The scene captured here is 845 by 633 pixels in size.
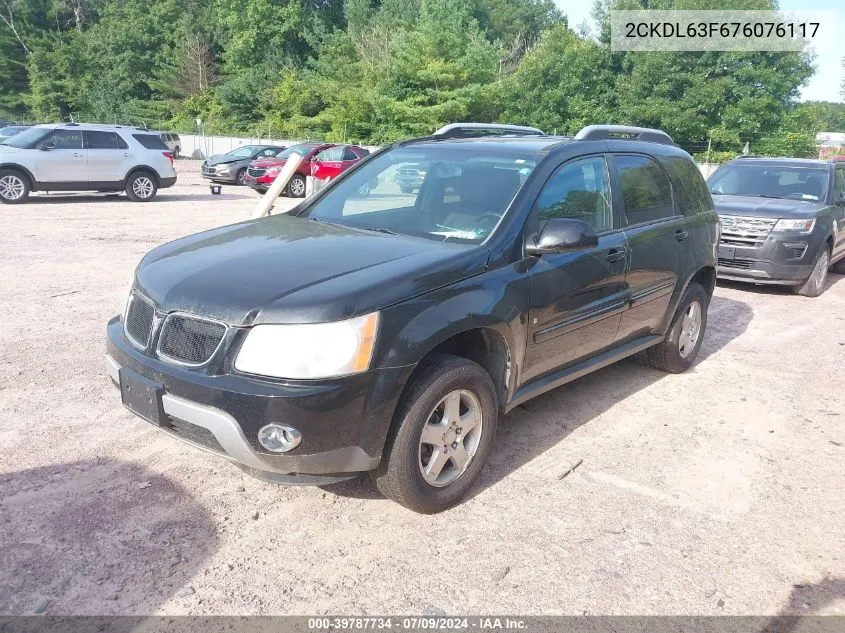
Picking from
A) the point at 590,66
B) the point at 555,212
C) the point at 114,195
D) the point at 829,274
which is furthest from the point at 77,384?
the point at 590,66

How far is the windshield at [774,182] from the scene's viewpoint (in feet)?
31.8

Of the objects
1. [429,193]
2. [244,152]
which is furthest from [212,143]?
[429,193]

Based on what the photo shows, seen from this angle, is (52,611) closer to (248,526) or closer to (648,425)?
(248,526)

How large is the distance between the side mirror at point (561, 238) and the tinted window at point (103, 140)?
14.4 meters

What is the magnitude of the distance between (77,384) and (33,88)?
66.0 m

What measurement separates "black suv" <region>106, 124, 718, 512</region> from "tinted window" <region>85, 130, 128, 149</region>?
42.1 ft

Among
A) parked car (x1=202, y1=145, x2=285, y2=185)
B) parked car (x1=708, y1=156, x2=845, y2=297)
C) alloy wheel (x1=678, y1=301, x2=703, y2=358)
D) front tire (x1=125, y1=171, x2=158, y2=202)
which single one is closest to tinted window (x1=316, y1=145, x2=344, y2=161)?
parked car (x1=202, y1=145, x2=285, y2=185)

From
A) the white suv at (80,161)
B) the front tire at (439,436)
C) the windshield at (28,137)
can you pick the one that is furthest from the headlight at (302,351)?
the windshield at (28,137)

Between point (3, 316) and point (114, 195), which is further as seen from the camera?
point (114, 195)

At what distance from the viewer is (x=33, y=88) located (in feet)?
197

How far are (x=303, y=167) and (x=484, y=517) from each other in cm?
1863

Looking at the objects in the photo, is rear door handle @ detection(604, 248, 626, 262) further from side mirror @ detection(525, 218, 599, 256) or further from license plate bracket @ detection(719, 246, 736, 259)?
license plate bracket @ detection(719, 246, 736, 259)

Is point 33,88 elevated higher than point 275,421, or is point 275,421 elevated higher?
point 33,88

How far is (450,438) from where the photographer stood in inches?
134
